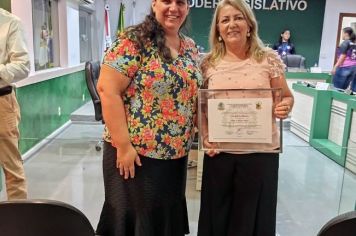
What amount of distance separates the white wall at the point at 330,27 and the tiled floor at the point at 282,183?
23.7 feet

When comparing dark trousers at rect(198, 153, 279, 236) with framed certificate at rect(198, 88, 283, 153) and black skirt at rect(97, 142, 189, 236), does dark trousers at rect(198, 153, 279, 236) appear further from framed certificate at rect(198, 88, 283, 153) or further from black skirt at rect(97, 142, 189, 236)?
black skirt at rect(97, 142, 189, 236)

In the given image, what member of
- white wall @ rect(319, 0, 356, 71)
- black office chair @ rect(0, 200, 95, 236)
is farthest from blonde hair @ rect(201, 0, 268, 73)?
white wall @ rect(319, 0, 356, 71)

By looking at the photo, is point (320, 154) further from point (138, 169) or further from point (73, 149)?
point (73, 149)

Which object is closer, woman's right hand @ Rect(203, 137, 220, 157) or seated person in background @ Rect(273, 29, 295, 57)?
woman's right hand @ Rect(203, 137, 220, 157)

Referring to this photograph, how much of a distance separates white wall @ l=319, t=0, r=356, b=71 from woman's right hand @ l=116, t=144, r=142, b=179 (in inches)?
360

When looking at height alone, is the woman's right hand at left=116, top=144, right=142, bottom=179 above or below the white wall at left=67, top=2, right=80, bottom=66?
below

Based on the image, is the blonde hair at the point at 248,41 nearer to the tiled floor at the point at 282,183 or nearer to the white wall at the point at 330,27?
the tiled floor at the point at 282,183

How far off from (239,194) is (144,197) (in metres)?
0.41

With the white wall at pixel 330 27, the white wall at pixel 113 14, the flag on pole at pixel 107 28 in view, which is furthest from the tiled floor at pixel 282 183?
the white wall at pixel 330 27

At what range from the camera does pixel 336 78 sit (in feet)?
21.7

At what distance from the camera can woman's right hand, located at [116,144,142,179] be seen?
1.27m

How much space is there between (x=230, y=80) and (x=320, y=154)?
1.52 m

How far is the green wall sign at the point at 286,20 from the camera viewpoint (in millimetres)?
9109

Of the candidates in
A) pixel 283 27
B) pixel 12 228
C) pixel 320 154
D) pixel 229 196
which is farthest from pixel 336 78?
pixel 12 228
